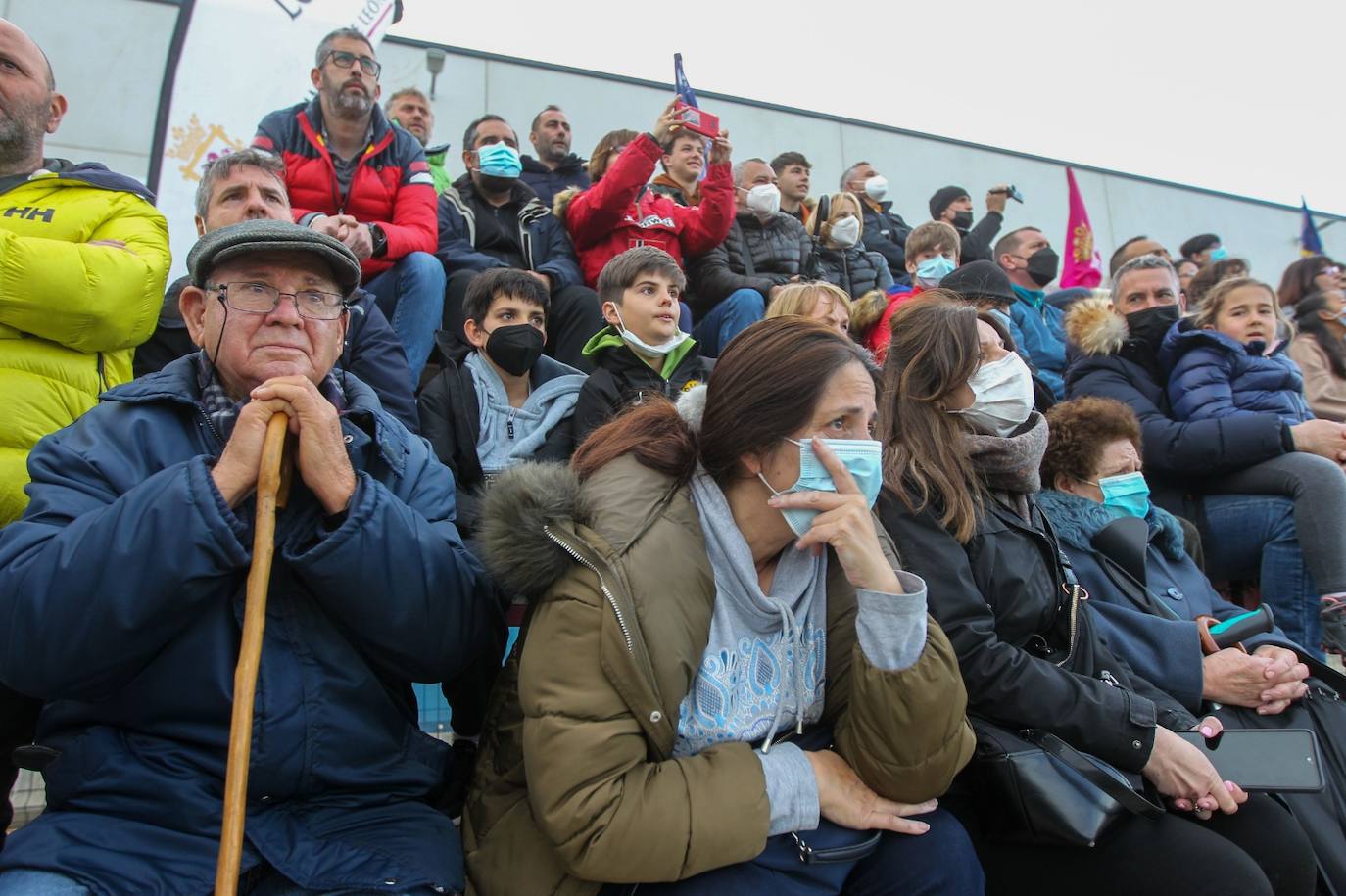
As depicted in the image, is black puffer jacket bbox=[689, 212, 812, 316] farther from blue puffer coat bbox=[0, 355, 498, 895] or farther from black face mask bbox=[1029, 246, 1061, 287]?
blue puffer coat bbox=[0, 355, 498, 895]

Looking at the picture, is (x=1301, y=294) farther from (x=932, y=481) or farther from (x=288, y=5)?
(x=288, y=5)

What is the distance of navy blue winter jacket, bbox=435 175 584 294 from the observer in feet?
19.0

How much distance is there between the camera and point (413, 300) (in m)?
5.07

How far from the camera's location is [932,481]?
116 inches

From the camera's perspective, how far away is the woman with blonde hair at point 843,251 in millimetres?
7574

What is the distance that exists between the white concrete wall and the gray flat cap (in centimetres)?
444

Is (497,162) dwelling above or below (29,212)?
above

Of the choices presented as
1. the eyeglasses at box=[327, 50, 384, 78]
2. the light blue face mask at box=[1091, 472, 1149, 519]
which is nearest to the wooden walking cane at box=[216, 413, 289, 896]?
the light blue face mask at box=[1091, 472, 1149, 519]

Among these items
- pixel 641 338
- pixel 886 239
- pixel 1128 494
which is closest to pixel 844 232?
pixel 886 239

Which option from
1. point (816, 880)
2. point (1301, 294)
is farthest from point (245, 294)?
point (1301, 294)

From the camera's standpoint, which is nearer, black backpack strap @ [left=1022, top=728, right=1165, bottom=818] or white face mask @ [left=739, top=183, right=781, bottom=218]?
black backpack strap @ [left=1022, top=728, right=1165, bottom=818]

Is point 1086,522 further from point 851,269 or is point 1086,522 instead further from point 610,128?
point 610,128

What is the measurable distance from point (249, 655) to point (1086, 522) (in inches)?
117

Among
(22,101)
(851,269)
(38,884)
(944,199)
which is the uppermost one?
(944,199)
